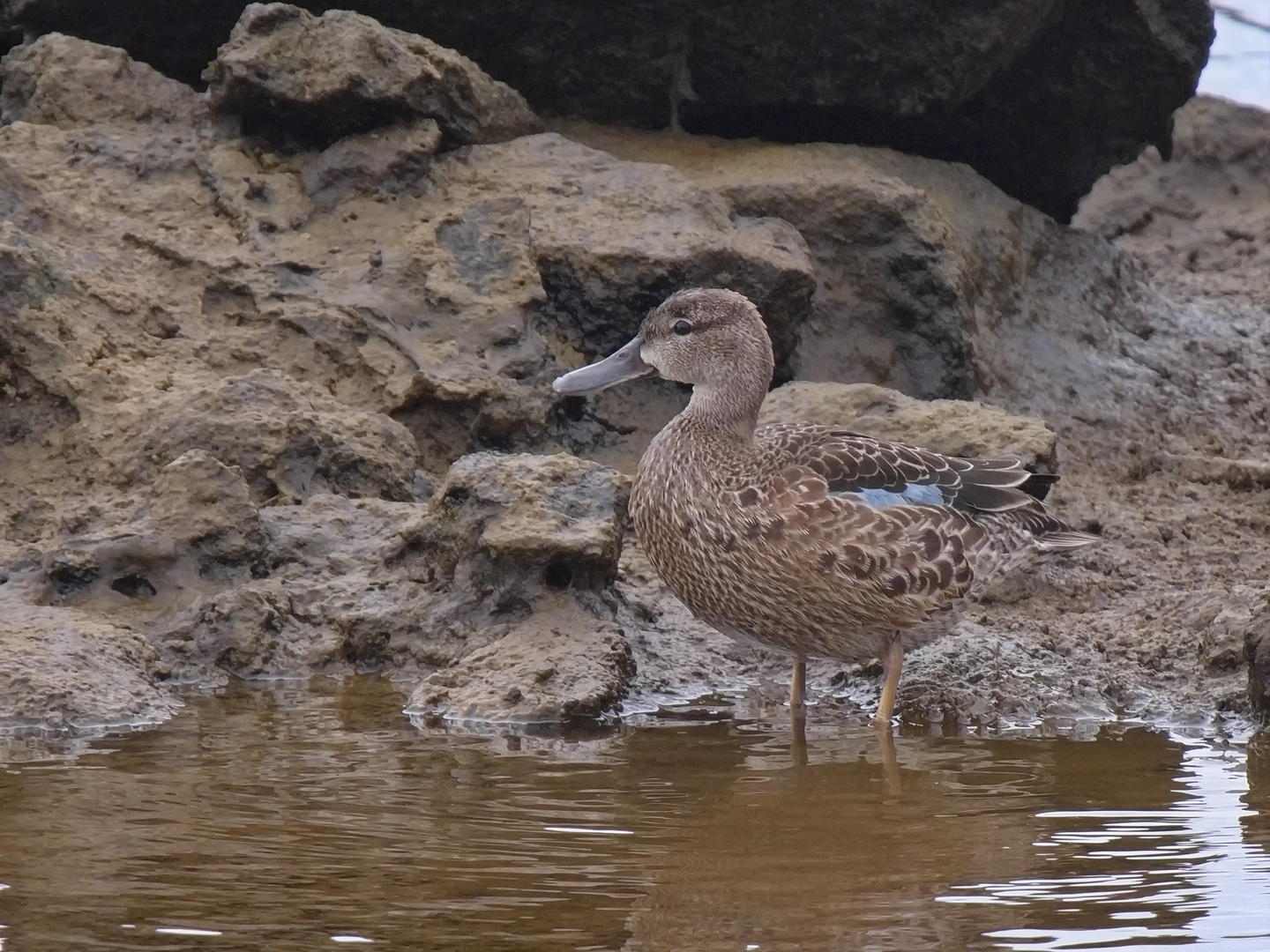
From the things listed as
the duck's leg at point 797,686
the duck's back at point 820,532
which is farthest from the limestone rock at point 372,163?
the duck's leg at point 797,686

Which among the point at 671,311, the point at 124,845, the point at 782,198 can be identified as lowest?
the point at 124,845

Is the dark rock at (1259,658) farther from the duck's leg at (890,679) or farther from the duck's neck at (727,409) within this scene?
the duck's neck at (727,409)

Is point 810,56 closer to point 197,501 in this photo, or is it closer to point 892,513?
point 892,513

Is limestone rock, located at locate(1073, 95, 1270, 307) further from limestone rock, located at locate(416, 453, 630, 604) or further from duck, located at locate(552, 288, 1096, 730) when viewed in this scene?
limestone rock, located at locate(416, 453, 630, 604)

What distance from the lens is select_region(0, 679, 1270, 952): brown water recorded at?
372 cm

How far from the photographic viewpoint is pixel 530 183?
7.68 meters

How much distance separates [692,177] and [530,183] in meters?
0.81

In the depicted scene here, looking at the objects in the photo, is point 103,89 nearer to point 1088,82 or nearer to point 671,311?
point 671,311

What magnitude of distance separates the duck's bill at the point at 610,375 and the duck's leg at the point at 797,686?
47.0 inches

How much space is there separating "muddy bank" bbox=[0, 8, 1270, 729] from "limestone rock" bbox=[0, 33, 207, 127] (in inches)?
0.6

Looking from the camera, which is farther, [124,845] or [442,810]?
[442,810]

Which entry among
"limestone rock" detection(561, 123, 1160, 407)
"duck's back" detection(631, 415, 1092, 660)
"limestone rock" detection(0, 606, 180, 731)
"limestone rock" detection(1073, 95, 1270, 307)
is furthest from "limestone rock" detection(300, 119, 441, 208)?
"limestone rock" detection(1073, 95, 1270, 307)

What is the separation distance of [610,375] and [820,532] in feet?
3.88

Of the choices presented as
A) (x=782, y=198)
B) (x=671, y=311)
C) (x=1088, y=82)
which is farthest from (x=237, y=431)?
(x=1088, y=82)
